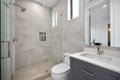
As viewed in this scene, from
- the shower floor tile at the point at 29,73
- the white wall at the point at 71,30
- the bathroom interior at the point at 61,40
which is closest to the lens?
the bathroom interior at the point at 61,40

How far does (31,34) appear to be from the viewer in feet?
8.32

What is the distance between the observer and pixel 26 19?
242cm

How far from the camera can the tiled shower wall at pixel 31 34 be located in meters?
2.28

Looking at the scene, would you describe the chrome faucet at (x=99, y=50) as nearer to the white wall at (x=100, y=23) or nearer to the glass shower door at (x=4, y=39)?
the white wall at (x=100, y=23)

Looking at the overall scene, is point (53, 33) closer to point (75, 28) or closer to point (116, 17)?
point (75, 28)

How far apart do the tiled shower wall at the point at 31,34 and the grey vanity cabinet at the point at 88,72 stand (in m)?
1.87

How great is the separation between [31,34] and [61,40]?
1.08m

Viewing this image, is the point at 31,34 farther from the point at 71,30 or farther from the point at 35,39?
the point at 71,30

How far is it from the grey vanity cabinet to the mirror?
564 mm

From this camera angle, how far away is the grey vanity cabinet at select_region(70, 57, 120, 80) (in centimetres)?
67

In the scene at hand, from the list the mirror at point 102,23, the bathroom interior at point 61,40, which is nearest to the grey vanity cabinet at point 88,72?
the bathroom interior at point 61,40

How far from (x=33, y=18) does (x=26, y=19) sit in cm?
25

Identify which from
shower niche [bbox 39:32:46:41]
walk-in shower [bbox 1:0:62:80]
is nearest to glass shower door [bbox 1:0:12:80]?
walk-in shower [bbox 1:0:62:80]

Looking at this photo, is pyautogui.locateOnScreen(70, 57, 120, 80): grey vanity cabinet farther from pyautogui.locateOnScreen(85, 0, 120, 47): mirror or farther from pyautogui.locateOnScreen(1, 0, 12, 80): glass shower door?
pyautogui.locateOnScreen(1, 0, 12, 80): glass shower door
